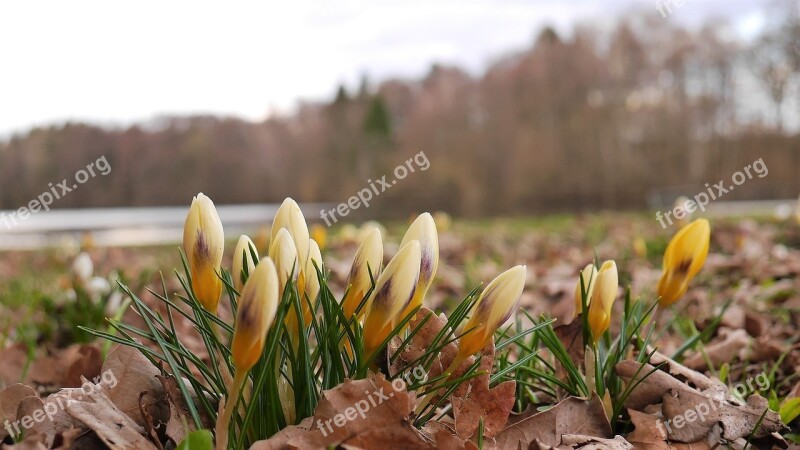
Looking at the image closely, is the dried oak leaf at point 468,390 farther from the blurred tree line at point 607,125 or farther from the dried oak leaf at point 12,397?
the blurred tree line at point 607,125

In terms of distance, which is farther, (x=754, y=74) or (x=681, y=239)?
(x=754, y=74)

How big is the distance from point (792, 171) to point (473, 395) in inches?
1062

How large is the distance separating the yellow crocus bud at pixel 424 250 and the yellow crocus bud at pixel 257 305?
9.8 inches

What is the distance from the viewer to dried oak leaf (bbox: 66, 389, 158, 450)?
3.09 ft

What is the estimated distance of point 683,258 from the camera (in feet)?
4.23

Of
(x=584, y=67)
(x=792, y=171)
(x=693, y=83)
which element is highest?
(x=584, y=67)

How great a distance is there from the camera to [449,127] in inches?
1129

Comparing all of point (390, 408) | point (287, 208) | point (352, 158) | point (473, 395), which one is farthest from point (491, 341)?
point (352, 158)

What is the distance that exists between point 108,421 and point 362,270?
42cm

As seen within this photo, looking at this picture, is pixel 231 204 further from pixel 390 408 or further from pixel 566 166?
pixel 390 408

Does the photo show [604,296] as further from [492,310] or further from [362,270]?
[362,270]

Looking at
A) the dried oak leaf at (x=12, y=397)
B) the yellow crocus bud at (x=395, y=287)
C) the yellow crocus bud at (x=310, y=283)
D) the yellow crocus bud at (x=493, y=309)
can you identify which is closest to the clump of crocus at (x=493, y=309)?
the yellow crocus bud at (x=493, y=309)

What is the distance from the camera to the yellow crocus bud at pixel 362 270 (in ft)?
3.28

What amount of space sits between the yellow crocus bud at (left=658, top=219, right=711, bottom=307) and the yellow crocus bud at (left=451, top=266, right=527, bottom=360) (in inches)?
17.9
